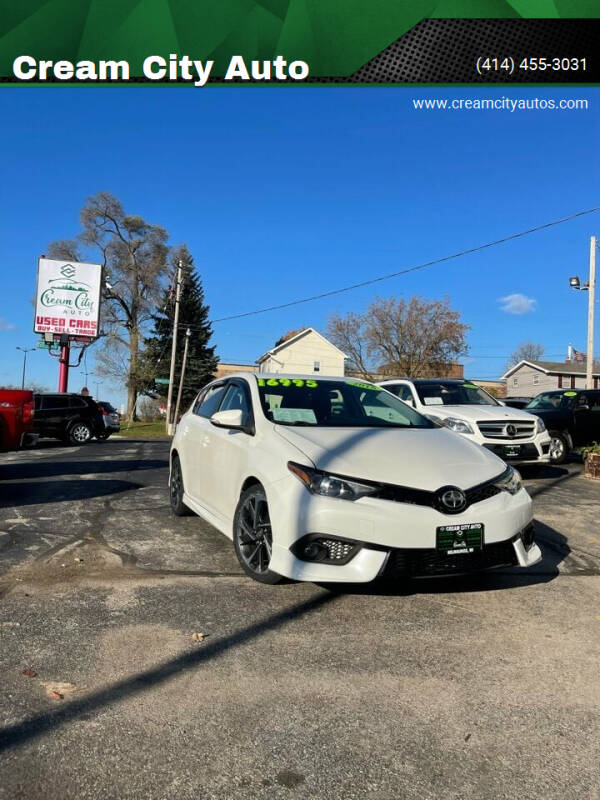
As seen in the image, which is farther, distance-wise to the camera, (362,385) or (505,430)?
(505,430)

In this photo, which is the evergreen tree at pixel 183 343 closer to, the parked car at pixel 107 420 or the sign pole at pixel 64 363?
the sign pole at pixel 64 363

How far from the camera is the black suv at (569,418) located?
12.1m

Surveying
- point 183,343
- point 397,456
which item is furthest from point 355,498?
point 183,343

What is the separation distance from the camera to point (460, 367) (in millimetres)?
59906

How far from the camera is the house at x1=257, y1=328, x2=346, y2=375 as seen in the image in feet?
187

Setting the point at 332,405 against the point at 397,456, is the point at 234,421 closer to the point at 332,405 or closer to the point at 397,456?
the point at 332,405

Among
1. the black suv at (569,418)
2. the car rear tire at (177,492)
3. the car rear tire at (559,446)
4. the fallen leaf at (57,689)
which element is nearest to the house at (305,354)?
the black suv at (569,418)

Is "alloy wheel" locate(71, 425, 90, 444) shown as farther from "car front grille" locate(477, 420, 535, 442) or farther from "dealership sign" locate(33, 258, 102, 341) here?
"dealership sign" locate(33, 258, 102, 341)

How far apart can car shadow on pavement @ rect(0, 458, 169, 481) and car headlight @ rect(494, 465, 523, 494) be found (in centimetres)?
758

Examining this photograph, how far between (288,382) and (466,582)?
7.28 ft

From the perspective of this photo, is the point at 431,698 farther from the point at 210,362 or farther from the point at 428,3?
the point at 210,362

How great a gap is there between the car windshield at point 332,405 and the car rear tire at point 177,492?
1.72 meters

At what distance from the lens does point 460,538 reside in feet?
11.4

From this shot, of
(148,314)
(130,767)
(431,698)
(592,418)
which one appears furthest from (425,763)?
(148,314)
